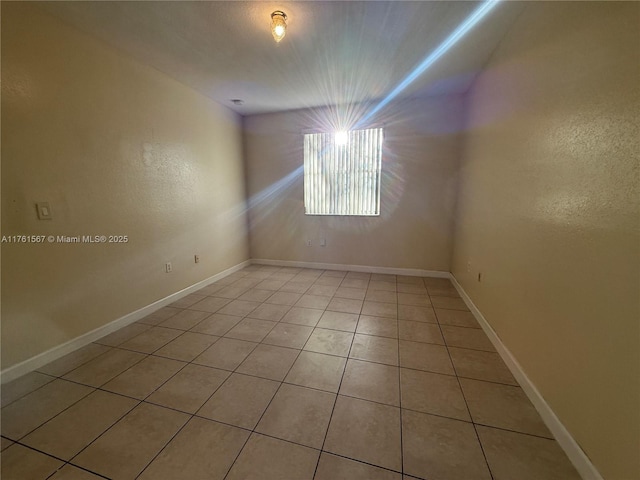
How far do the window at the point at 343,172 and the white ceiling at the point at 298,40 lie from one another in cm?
77

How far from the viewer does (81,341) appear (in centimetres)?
204

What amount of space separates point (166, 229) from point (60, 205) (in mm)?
973

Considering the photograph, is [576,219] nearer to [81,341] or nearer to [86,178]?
[86,178]

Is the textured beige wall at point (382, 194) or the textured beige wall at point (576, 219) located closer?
the textured beige wall at point (576, 219)

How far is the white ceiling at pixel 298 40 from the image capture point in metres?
1.74

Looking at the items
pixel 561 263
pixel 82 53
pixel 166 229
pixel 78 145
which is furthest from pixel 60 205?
pixel 561 263

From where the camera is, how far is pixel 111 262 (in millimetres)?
2268

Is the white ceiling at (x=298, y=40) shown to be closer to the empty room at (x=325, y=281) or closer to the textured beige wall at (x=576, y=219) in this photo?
the empty room at (x=325, y=281)

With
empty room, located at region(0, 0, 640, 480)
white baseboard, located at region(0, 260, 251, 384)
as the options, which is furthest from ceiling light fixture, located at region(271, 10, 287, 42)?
white baseboard, located at region(0, 260, 251, 384)

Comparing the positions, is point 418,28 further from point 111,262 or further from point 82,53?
point 111,262

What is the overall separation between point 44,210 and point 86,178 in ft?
1.30

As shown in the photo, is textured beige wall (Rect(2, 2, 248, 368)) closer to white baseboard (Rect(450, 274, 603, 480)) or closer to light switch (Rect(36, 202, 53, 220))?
light switch (Rect(36, 202, 53, 220))

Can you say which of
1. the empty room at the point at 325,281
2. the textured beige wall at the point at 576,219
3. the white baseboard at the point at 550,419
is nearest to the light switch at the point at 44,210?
the empty room at the point at 325,281

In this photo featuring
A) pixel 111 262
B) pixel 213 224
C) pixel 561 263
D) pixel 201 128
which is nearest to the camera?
pixel 561 263
